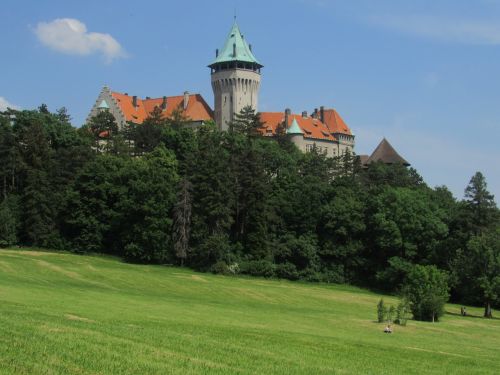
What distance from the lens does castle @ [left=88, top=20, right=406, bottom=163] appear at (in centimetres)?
11869

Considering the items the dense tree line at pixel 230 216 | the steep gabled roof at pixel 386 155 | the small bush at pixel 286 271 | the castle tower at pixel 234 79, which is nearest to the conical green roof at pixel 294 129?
the castle tower at pixel 234 79

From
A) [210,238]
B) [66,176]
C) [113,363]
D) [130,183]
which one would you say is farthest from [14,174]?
[113,363]

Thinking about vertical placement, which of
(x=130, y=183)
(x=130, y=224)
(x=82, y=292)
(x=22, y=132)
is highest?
(x=22, y=132)

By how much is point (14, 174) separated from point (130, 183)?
15.5 m

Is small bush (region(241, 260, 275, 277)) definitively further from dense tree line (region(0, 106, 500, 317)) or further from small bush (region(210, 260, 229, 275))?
small bush (region(210, 260, 229, 275))

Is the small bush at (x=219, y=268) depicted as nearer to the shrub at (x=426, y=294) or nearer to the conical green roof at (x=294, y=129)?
the shrub at (x=426, y=294)

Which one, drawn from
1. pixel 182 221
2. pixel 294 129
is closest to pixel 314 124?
pixel 294 129

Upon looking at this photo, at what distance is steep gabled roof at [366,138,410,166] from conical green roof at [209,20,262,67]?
28309mm

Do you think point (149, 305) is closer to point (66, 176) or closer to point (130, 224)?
point (130, 224)

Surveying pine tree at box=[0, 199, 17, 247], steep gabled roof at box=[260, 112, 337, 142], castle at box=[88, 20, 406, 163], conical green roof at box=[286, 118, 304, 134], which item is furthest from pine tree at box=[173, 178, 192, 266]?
steep gabled roof at box=[260, 112, 337, 142]

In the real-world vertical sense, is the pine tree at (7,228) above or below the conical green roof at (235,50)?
below

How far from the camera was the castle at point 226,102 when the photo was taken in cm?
11869

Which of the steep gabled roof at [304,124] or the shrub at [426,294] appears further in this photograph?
the steep gabled roof at [304,124]

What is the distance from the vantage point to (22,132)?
3403 inches
